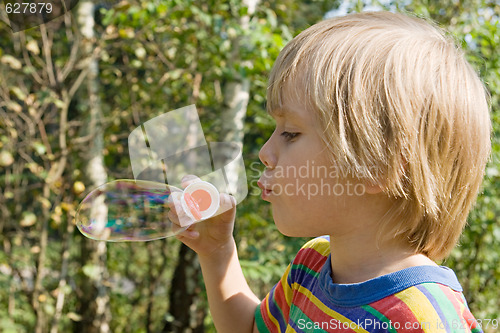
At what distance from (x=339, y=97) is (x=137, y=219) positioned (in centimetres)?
65

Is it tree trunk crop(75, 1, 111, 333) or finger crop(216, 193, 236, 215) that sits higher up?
finger crop(216, 193, 236, 215)

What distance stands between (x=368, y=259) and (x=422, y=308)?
0.53ft

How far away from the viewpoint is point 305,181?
890 mm

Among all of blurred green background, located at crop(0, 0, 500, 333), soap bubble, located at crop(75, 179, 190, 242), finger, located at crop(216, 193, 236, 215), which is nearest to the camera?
finger, located at crop(216, 193, 236, 215)

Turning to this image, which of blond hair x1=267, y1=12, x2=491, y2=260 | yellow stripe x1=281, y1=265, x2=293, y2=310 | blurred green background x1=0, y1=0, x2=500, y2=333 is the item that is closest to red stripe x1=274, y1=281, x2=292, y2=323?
yellow stripe x1=281, y1=265, x2=293, y2=310

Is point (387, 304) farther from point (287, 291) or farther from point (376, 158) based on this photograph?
point (287, 291)

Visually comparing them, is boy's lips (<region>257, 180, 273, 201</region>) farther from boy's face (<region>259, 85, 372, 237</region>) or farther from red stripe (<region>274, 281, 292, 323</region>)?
red stripe (<region>274, 281, 292, 323</region>)

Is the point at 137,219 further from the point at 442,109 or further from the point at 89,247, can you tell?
the point at 89,247

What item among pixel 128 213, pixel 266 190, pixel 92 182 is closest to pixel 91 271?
pixel 92 182

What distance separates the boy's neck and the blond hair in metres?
0.03

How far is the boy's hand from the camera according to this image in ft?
3.56

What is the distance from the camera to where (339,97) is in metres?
0.87

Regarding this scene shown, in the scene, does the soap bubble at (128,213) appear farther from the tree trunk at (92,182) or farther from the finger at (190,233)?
the tree trunk at (92,182)

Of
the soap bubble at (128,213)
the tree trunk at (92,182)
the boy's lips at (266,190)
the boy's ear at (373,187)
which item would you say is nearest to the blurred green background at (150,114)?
the tree trunk at (92,182)
